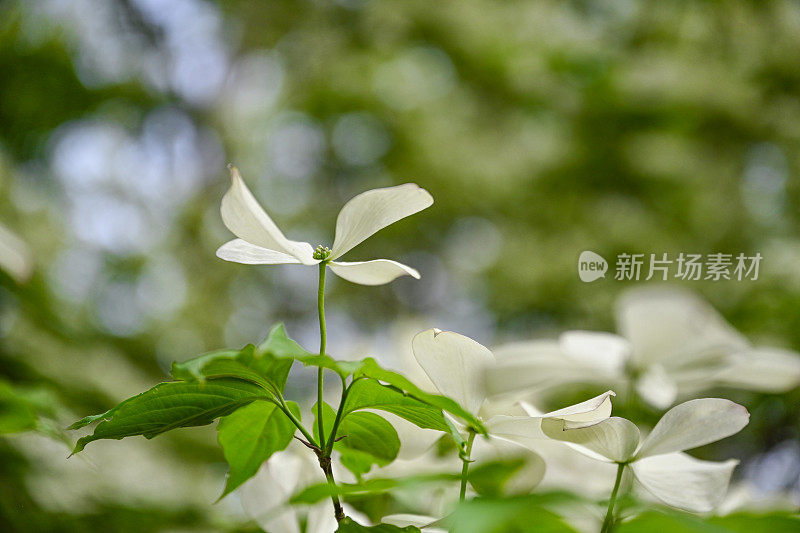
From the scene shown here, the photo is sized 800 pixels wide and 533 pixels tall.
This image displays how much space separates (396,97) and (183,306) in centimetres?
108

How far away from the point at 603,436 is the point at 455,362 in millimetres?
52

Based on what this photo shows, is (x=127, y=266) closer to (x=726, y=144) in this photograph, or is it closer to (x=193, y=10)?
(x=193, y=10)

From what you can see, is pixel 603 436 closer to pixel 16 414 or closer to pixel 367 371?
pixel 367 371

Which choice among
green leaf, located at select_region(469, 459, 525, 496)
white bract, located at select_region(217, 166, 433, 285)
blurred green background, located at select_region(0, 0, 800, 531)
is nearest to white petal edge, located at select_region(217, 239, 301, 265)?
white bract, located at select_region(217, 166, 433, 285)

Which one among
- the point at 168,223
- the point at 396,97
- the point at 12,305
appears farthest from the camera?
the point at 396,97

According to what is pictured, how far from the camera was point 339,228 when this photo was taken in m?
0.24

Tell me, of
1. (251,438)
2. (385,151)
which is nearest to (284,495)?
(251,438)

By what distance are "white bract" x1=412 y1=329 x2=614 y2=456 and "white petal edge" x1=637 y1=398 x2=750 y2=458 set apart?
2cm

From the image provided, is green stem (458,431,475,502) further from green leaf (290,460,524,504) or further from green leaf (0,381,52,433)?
green leaf (0,381,52,433)

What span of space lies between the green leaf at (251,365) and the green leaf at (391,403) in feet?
0.08

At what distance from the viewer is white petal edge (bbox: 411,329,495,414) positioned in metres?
0.22

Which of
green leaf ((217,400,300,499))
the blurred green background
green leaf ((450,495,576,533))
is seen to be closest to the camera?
green leaf ((450,495,576,533))

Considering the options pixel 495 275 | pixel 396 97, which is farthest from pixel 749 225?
pixel 396 97

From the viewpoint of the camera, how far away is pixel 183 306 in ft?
6.62
